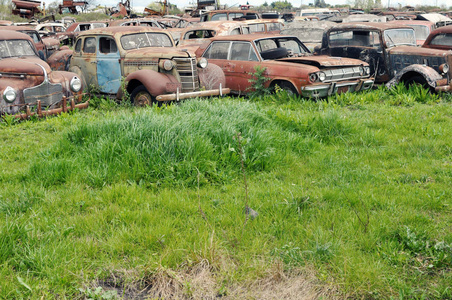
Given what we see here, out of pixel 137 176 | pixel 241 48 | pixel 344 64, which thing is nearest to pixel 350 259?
pixel 137 176

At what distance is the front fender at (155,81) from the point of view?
832 cm

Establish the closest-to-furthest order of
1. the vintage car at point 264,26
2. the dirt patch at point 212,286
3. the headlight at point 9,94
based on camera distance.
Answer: the dirt patch at point 212,286, the headlight at point 9,94, the vintage car at point 264,26

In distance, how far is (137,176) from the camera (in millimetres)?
4922

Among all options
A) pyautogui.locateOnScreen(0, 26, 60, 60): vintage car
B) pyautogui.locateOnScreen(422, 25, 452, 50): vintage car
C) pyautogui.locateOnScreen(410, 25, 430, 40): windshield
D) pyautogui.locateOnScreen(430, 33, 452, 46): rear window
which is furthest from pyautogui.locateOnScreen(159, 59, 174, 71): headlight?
pyautogui.locateOnScreen(410, 25, 430, 40): windshield

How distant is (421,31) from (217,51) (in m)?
6.79

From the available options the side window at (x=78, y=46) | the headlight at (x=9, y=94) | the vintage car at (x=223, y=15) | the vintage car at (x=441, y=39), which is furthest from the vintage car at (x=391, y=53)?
the vintage car at (x=223, y=15)

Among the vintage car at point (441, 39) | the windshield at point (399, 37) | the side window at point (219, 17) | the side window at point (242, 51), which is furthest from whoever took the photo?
the side window at point (219, 17)

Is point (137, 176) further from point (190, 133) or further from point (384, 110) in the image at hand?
point (384, 110)

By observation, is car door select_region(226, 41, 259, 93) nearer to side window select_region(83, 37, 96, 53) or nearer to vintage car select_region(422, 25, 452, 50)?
side window select_region(83, 37, 96, 53)

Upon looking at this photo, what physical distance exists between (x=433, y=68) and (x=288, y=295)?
776cm

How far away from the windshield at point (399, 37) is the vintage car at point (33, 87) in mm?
6685

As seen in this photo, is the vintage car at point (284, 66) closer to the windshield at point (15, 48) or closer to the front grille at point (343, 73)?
the front grille at point (343, 73)

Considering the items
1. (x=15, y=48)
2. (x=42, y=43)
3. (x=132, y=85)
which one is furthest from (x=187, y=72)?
(x=42, y=43)

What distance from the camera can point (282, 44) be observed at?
10.2m
